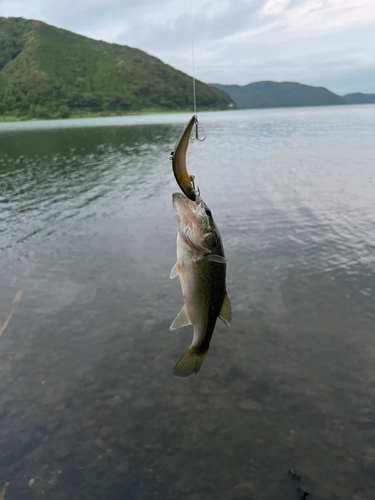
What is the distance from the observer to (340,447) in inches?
255

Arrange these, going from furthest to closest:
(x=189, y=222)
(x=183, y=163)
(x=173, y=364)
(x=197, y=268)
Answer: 1. (x=173, y=364)
2. (x=197, y=268)
3. (x=189, y=222)
4. (x=183, y=163)

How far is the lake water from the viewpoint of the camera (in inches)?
242

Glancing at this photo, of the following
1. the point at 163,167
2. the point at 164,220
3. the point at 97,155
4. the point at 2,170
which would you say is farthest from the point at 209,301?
the point at 97,155

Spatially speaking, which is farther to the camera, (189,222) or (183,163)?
(189,222)

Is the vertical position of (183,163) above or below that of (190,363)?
above

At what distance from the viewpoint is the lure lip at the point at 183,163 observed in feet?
10.7

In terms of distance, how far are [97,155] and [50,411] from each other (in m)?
49.0

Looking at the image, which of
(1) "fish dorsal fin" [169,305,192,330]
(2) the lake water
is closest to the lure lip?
(1) "fish dorsal fin" [169,305,192,330]

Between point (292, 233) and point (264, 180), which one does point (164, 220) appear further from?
point (264, 180)

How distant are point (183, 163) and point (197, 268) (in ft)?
5.36

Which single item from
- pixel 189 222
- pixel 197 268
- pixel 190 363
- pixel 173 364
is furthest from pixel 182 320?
pixel 173 364

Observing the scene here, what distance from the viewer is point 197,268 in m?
4.66

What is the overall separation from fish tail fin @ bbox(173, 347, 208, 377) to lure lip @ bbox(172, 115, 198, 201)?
2366 millimetres

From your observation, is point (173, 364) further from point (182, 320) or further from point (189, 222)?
point (189, 222)
